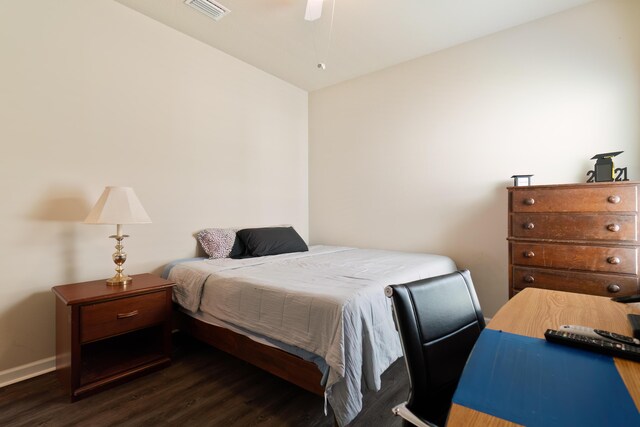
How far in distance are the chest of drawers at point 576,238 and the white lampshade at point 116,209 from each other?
2.66m

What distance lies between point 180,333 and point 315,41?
296 cm

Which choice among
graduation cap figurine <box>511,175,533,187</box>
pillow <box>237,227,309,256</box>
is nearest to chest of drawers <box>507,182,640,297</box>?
graduation cap figurine <box>511,175,533,187</box>

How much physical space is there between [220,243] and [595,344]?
106 inches

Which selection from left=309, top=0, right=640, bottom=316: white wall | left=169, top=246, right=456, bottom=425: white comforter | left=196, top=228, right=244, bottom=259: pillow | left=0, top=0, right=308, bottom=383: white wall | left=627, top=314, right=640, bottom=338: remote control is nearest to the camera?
left=627, top=314, right=640, bottom=338: remote control

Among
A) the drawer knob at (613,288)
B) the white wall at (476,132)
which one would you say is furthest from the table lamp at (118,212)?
the drawer knob at (613,288)

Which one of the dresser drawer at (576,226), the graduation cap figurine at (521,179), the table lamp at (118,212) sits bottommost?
the dresser drawer at (576,226)

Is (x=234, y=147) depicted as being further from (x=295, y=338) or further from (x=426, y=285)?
(x=426, y=285)

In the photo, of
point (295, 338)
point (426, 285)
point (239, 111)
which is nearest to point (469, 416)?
point (426, 285)

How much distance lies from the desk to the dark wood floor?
96 centimetres

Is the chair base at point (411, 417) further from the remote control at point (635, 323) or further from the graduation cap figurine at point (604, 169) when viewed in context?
the graduation cap figurine at point (604, 169)

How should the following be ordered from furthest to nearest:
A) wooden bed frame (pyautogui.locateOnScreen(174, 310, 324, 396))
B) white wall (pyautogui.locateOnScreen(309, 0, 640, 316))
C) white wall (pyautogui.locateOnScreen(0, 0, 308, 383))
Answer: white wall (pyautogui.locateOnScreen(309, 0, 640, 316))
white wall (pyautogui.locateOnScreen(0, 0, 308, 383))
wooden bed frame (pyautogui.locateOnScreen(174, 310, 324, 396))

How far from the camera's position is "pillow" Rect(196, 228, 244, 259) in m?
2.86

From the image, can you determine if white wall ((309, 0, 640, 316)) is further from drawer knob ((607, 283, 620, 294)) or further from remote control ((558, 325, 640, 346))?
remote control ((558, 325, 640, 346))

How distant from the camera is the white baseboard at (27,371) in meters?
1.95
